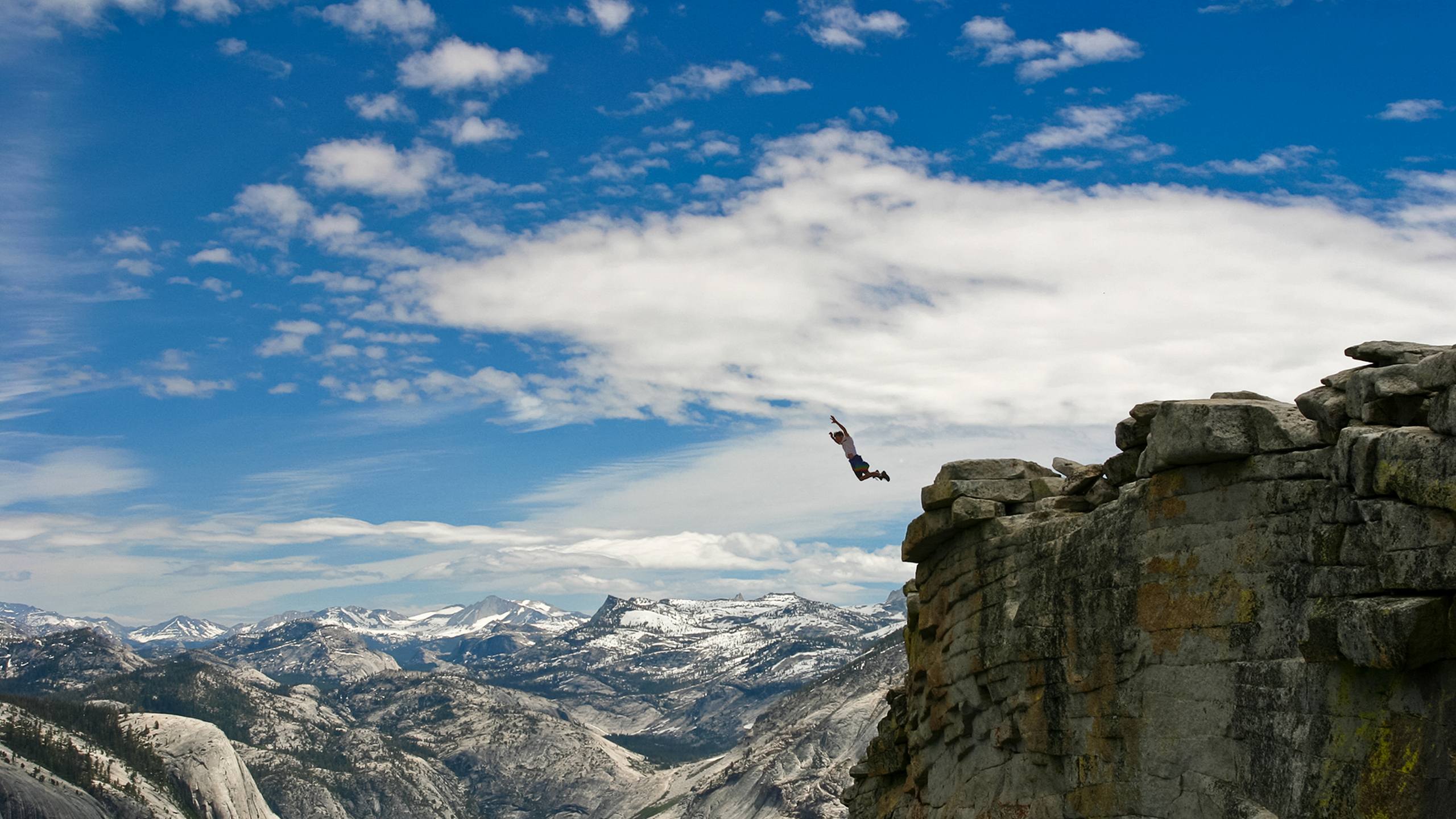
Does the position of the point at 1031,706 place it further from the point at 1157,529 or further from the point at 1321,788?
the point at 1321,788

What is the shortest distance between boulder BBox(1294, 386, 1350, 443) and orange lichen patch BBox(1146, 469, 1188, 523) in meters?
2.94

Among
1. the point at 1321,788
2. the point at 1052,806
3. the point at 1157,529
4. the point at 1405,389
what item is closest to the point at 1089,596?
the point at 1157,529

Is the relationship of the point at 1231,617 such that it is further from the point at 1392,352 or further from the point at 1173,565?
the point at 1392,352

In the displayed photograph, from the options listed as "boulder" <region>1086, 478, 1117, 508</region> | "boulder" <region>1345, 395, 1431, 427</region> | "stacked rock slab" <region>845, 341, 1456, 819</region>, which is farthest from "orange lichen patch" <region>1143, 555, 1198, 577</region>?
"boulder" <region>1345, 395, 1431, 427</region>

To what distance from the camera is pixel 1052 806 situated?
94.2ft

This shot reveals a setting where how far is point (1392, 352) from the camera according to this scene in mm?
21719

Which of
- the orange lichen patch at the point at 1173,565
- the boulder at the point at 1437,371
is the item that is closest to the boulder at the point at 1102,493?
the orange lichen patch at the point at 1173,565

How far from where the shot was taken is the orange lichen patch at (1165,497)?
2497cm

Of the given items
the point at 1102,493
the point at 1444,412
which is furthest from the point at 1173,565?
the point at 1444,412

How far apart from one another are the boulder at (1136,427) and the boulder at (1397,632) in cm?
732

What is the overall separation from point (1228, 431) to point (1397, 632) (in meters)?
5.32

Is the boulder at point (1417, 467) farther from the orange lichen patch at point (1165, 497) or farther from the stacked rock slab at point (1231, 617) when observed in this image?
the orange lichen patch at point (1165, 497)

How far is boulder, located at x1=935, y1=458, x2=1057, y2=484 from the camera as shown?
34.4 meters

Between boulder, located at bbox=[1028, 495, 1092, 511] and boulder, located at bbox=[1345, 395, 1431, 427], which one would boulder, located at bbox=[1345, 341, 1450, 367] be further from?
boulder, located at bbox=[1028, 495, 1092, 511]
